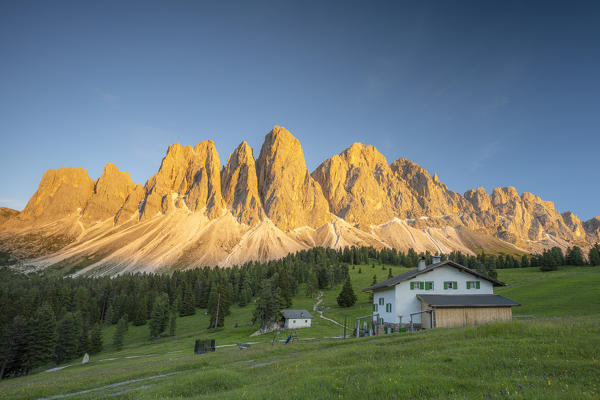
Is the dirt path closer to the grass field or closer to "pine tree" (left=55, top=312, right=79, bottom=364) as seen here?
the grass field

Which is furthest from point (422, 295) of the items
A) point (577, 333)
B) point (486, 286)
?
point (577, 333)

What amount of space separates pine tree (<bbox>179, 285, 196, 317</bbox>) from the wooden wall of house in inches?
3321

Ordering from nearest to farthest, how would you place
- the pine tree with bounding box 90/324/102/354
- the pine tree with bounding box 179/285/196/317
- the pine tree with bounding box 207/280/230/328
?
the pine tree with bounding box 90/324/102/354, the pine tree with bounding box 207/280/230/328, the pine tree with bounding box 179/285/196/317

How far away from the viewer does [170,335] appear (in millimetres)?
79062

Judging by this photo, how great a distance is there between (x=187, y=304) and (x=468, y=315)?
3403 inches

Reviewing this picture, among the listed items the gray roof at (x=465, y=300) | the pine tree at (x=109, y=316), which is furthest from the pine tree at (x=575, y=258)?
the pine tree at (x=109, y=316)

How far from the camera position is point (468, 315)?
3850cm

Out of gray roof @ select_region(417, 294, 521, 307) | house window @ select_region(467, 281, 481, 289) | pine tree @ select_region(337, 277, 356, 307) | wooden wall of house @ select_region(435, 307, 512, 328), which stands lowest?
pine tree @ select_region(337, 277, 356, 307)

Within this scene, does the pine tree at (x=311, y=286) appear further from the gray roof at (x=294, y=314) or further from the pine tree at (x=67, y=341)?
the pine tree at (x=67, y=341)

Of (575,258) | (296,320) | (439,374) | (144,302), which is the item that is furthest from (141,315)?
(575,258)

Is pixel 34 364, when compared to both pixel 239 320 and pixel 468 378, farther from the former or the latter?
pixel 468 378

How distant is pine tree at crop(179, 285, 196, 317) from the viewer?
101562 millimetres

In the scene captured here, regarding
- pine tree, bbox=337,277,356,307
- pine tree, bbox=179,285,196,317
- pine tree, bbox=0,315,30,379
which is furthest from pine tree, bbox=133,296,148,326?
pine tree, bbox=337,277,356,307

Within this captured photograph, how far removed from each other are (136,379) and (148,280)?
114 metres
